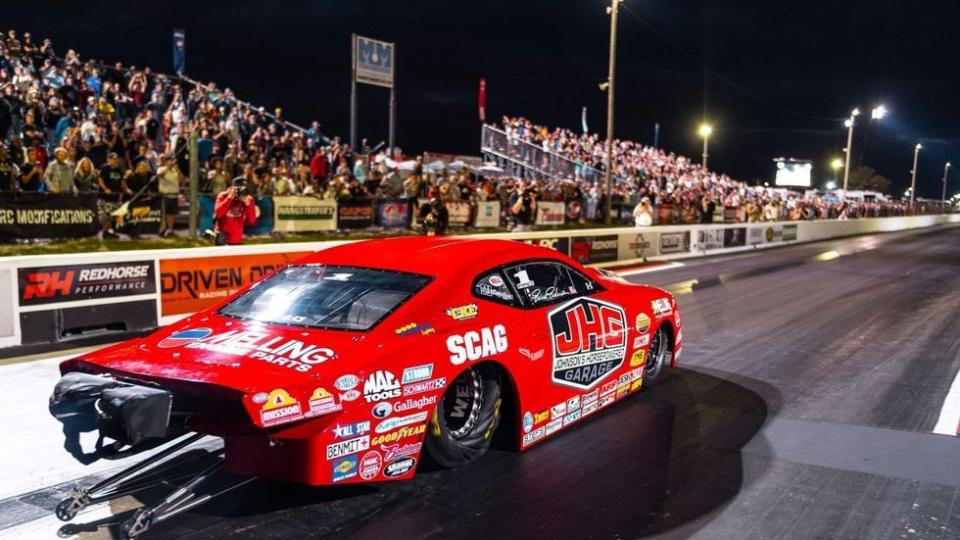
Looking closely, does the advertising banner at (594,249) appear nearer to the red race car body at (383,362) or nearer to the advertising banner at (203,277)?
the advertising banner at (203,277)

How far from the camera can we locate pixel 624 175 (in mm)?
41531

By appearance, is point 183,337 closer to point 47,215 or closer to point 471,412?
point 471,412

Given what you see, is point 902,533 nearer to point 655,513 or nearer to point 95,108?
point 655,513

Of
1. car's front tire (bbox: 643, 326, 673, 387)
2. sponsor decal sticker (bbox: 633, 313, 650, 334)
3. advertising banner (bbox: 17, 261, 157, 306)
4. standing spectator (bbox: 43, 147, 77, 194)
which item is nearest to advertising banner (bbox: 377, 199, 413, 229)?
standing spectator (bbox: 43, 147, 77, 194)

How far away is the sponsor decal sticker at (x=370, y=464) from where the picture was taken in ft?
12.9

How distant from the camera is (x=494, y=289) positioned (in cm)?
504

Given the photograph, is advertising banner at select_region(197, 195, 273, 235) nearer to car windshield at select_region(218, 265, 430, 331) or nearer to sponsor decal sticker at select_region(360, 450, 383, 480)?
car windshield at select_region(218, 265, 430, 331)

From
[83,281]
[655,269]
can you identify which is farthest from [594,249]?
[83,281]

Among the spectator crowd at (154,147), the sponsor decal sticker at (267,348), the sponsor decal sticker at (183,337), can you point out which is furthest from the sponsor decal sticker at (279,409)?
the spectator crowd at (154,147)

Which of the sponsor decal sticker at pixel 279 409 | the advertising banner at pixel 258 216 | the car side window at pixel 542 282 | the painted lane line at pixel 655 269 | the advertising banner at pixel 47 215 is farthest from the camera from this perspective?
the painted lane line at pixel 655 269

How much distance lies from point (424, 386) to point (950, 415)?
4.48m

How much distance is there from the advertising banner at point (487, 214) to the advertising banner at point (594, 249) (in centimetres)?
526

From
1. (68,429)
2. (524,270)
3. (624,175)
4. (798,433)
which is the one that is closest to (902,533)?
(798,433)

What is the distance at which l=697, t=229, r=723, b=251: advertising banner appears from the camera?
958 inches
